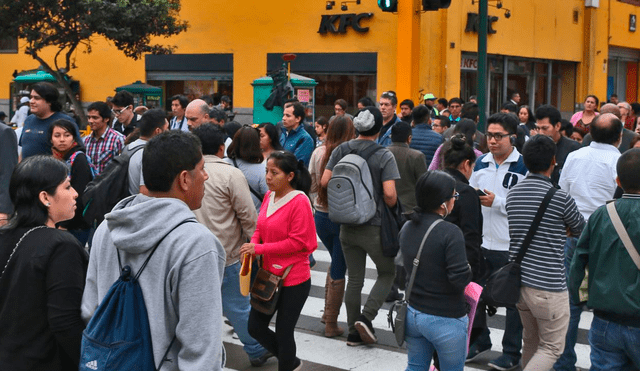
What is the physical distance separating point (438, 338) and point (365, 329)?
6.88 feet

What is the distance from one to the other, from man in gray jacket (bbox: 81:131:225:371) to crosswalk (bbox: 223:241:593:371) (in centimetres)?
354

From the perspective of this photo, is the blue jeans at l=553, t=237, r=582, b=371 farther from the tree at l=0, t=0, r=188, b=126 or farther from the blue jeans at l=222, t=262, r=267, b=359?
the tree at l=0, t=0, r=188, b=126

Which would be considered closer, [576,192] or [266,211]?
[266,211]

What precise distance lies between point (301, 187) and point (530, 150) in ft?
5.48

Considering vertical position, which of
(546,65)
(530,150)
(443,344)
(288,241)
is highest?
(546,65)

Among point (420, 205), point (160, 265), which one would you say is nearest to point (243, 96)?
point (420, 205)

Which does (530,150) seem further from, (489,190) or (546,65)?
(546,65)

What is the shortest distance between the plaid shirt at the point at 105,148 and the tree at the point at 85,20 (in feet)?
53.5

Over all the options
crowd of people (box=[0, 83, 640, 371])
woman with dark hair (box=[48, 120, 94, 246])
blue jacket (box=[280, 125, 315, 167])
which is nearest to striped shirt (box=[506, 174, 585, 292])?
crowd of people (box=[0, 83, 640, 371])

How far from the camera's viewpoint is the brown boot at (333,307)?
278 inches

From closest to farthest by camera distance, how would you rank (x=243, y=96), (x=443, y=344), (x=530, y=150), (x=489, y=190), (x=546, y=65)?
(x=443, y=344), (x=530, y=150), (x=489, y=190), (x=243, y=96), (x=546, y=65)

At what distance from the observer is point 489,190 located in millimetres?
6438

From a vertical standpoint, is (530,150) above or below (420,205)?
above

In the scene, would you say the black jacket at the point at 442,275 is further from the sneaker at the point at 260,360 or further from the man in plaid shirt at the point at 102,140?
the man in plaid shirt at the point at 102,140
